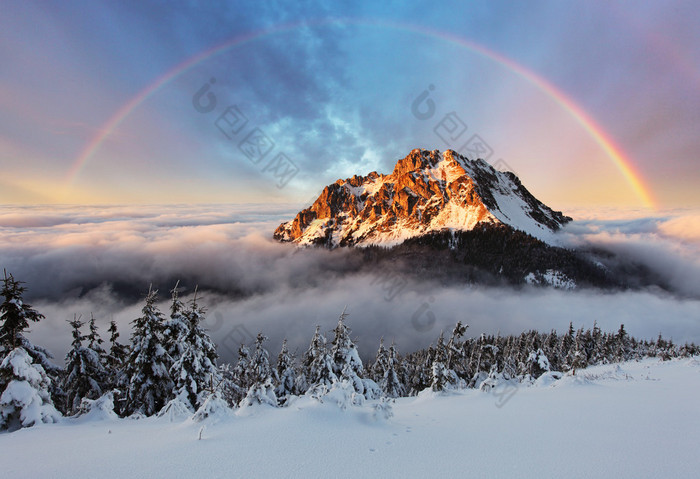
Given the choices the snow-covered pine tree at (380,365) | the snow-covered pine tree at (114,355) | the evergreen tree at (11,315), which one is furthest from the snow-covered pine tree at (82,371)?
the snow-covered pine tree at (380,365)

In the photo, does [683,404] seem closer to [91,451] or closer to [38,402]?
[91,451]

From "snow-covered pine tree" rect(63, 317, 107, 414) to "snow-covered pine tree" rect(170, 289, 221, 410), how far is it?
631 cm

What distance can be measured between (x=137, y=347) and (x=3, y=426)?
676cm

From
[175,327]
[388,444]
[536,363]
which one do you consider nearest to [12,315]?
[175,327]

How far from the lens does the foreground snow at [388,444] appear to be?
541 centimetres

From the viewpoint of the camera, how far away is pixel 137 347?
17.2m

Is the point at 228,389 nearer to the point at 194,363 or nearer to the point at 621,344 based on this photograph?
the point at 194,363

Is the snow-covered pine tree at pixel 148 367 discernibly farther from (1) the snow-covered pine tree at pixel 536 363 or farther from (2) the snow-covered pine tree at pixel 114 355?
(1) the snow-covered pine tree at pixel 536 363

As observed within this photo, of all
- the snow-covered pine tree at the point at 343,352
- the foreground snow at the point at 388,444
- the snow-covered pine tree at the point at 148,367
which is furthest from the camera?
the snow-covered pine tree at the point at 343,352

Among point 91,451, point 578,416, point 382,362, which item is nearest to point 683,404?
point 578,416

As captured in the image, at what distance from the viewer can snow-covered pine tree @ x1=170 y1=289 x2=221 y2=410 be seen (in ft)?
54.3

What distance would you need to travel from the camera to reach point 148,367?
57.7 feet

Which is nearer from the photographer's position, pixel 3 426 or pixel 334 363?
pixel 3 426

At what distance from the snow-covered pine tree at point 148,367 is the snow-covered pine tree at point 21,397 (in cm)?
585
